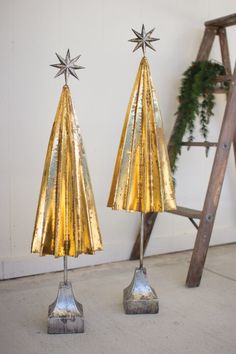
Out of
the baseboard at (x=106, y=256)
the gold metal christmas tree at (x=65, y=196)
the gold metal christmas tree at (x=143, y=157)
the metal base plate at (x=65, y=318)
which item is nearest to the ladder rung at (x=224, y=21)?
the gold metal christmas tree at (x=143, y=157)

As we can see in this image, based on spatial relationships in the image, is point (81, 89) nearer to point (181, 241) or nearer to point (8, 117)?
point (8, 117)

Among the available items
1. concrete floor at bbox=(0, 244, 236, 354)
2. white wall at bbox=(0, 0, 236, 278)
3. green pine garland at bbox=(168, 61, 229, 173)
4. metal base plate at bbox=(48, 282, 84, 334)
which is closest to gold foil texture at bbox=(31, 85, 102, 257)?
metal base plate at bbox=(48, 282, 84, 334)

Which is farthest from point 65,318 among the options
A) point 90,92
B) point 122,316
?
point 90,92

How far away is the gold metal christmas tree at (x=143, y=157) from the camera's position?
1.92m

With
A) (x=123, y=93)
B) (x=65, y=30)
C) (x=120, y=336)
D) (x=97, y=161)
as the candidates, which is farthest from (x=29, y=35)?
(x=120, y=336)

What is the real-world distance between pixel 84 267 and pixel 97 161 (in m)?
0.70

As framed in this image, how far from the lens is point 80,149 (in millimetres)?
1778

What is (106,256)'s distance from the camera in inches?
111

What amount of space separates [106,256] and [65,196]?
A: 3.87 ft

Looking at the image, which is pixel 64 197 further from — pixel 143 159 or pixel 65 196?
pixel 143 159

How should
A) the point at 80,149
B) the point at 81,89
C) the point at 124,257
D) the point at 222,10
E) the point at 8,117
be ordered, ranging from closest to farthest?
the point at 80,149 < the point at 8,117 < the point at 81,89 < the point at 124,257 < the point at 222,10

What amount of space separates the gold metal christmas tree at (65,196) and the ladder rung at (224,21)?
1.35 m

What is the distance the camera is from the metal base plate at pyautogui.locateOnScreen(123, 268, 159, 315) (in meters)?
1.99

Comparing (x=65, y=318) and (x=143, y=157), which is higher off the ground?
→ (x=143, y=157)
